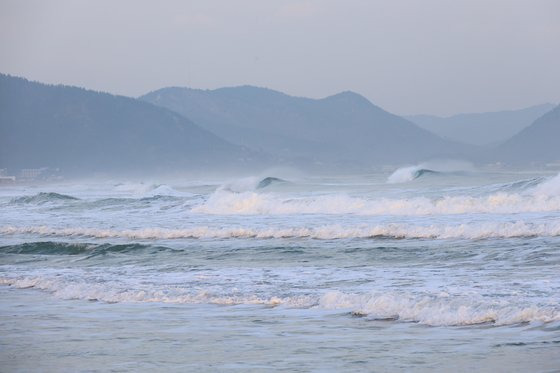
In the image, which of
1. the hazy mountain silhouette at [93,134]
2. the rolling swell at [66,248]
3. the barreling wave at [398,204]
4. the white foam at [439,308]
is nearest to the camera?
the white foam at [439,308]

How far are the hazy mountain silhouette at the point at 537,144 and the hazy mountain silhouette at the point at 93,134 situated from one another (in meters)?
40.5

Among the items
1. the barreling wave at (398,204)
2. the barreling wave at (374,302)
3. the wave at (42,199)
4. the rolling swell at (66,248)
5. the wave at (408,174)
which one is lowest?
the barreling wave at (374,302)

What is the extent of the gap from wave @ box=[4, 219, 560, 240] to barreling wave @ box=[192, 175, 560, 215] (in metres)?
4.05

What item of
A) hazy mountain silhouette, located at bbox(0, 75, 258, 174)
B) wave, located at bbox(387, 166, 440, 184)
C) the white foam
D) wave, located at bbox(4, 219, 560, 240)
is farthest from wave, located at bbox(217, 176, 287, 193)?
hazy mountain silhouette, located at bbox(0, 75, 258, 174)

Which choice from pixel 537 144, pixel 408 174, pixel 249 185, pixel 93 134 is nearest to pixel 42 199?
pixel 249 185

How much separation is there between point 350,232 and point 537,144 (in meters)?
132

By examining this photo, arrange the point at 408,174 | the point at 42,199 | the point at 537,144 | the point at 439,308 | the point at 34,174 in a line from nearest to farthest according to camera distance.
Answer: the point at 439,308, the point at 42,199, the point at 408,174, the point at 34,174, the point at 537,144

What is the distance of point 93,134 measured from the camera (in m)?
148

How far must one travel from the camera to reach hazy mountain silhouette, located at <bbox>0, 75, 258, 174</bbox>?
135000mm

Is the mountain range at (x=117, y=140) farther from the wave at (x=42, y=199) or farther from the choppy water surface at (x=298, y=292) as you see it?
the choppy water surface at (x=298, y=292)

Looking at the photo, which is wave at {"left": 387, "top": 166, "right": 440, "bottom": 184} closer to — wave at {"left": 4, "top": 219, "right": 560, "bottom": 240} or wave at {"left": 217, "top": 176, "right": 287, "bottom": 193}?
wave at {"left": 217, "top": 176, "right": 287, "bottom": 193}

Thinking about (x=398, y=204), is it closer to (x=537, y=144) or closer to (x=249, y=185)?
(x=249, y=185)

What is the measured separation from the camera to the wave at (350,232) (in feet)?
72.5

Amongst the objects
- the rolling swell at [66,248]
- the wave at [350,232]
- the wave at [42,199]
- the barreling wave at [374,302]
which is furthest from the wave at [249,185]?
the barreling wave at [374,302]
